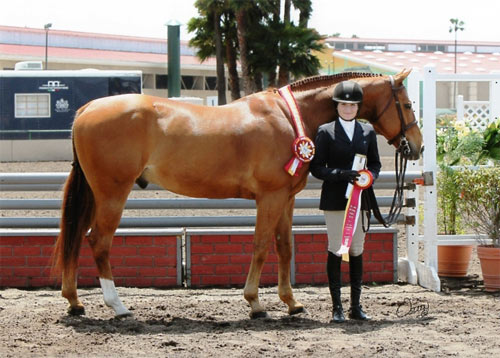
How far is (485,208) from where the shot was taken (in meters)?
7.16

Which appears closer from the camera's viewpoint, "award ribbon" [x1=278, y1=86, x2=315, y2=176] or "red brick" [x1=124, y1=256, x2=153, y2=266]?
"award ribbon" [x1=278, y1=86, x2=315, y2=176]

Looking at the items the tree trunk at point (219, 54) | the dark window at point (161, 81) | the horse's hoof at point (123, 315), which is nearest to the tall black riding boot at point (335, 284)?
the horse's hoof at point (123, 315)

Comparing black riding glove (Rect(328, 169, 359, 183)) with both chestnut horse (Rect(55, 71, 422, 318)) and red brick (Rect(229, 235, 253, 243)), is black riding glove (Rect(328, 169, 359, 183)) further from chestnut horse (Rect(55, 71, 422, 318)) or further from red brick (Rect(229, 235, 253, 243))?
red brick (Rect(229, 235, 253, 243))

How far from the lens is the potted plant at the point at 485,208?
707 centimetres

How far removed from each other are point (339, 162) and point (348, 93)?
21.1 inches

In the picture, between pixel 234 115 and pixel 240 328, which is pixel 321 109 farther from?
pixel 240 328

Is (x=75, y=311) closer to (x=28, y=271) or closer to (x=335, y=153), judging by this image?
(x=28, y=271)

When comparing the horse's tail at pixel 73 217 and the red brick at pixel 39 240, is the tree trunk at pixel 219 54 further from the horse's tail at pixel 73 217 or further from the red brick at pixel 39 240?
the horse's tail at pixel 73 217

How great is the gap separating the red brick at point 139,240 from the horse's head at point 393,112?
2351mm

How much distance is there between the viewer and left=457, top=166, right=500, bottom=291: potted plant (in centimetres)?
707

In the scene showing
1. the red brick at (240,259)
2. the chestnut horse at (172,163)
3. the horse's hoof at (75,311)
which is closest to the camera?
the chestnut horse at (172,163)

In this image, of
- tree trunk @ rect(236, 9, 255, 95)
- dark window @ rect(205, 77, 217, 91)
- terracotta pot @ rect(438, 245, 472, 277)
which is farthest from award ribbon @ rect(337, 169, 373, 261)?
Result: dark window @ rect(205, 77, 217, 91)

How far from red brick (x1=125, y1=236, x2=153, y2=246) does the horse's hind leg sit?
125cm

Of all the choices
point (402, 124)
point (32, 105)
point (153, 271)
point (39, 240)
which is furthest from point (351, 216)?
point (32, 105)
